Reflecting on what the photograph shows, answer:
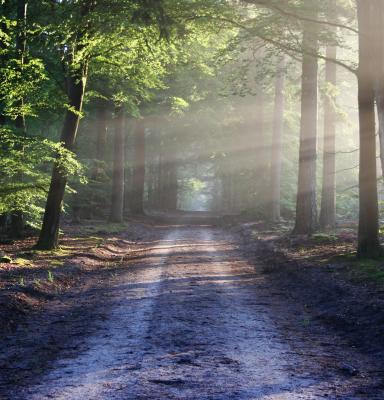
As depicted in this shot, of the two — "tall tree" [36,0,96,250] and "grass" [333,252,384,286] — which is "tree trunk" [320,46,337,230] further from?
"tall tree" [36,0,96,250]

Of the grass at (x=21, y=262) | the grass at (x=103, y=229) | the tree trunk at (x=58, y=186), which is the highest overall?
the tree trunk at (x=58, y=186)

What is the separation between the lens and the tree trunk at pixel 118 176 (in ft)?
86.3

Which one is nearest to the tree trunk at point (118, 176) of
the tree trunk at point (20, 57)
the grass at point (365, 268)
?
the tree trunk at point (20, 57)

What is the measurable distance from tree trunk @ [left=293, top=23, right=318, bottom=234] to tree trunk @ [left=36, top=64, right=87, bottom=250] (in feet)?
28.2

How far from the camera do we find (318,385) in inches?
197

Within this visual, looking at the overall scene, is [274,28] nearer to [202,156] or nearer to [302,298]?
[302,298]

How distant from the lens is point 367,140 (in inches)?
484

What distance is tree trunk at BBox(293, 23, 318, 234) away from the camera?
734 inches

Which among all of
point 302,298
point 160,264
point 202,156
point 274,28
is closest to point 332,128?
point 274,28

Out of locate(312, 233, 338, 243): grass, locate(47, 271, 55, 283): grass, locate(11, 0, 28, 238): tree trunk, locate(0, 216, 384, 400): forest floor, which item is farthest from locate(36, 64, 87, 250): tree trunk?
locate(312, 233, 338, 243): grass

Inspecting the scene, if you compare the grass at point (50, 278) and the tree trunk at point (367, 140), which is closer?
the grass at point (50, 278)

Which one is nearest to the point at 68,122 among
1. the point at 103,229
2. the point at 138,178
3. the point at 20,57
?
the point at 20,57

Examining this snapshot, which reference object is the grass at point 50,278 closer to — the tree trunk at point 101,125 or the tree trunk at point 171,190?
the tree trunk at point 101,125

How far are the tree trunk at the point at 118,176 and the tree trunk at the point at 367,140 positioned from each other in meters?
16.0
